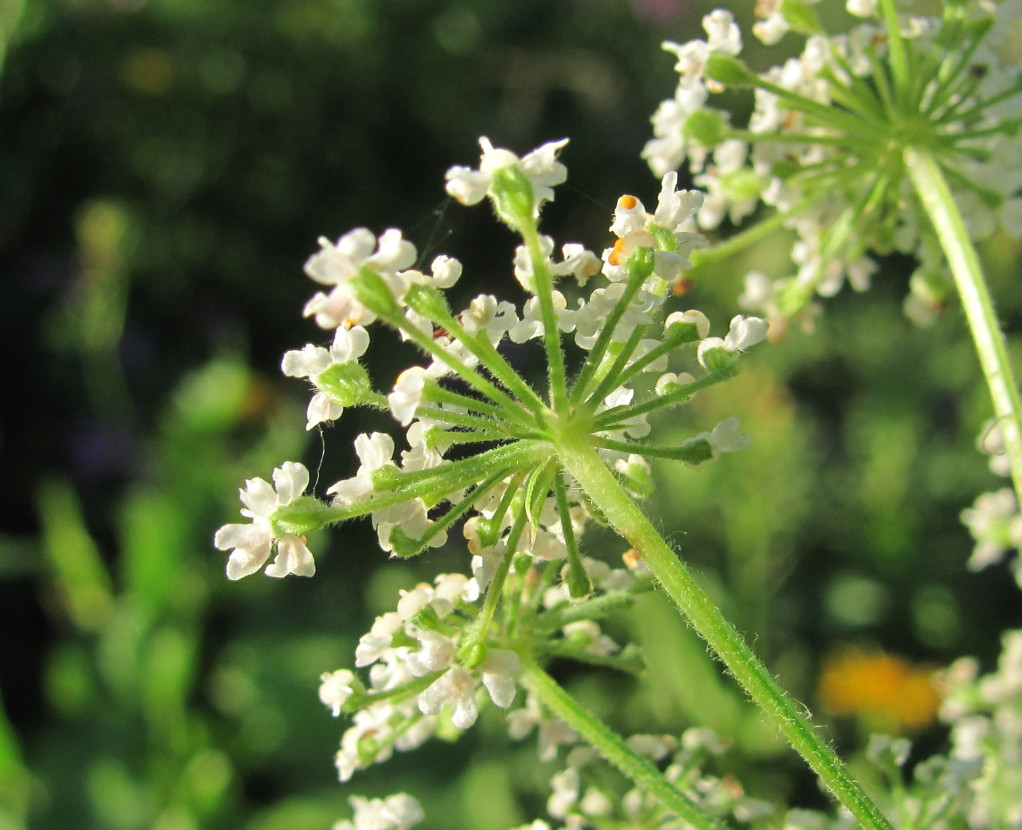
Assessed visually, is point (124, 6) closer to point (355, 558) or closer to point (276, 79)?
point (276, 79)

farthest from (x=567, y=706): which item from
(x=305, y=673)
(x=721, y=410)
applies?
(x=721, y=410)

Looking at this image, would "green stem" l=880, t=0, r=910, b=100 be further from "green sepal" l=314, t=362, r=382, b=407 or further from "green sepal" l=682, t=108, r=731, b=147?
"green sepal" l=314, t=362, r=382, b=407

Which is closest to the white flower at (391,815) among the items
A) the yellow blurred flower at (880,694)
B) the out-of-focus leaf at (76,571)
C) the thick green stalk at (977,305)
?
the thick green stalk at (977,305)

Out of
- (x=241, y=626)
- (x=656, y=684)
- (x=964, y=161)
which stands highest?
(x=241, y=626)

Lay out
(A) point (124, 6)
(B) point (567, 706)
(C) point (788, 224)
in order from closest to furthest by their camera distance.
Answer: (B) point (567, 706), (C) point (788, 224), (A) point (124, 6)

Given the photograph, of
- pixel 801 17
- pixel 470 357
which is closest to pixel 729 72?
pixel 801 17

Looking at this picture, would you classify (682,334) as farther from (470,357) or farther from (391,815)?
(391,815)

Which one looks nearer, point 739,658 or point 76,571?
point 739,658

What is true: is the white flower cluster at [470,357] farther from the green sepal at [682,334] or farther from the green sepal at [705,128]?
the green sepal at [705,128]
